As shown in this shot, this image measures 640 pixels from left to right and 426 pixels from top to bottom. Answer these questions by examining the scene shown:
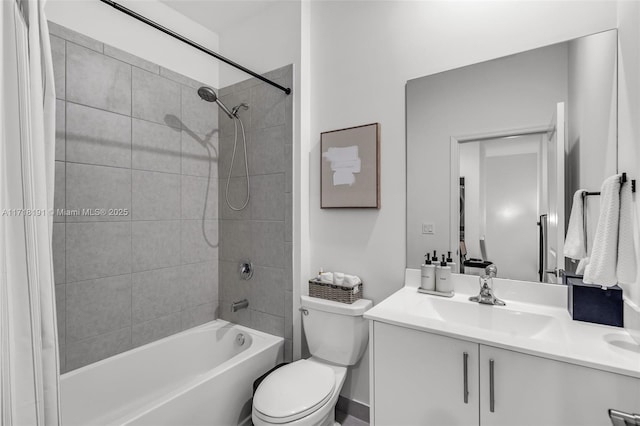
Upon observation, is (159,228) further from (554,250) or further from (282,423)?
(554,250)

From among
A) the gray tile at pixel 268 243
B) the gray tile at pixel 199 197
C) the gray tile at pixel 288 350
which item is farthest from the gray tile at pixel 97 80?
the gray tile at pixel 288 350

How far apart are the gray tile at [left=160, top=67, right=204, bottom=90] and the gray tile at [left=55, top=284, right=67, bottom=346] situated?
4.54ft

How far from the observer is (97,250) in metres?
1.72

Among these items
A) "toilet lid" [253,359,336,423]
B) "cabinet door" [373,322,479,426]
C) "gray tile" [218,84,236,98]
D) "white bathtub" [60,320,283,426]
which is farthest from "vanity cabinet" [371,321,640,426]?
"gray tile" [218,84,236,98]

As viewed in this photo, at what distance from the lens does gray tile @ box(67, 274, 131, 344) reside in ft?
5.34

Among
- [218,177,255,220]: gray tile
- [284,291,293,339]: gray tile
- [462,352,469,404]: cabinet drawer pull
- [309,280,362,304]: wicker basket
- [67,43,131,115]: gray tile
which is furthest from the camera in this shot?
[218,177,255,220]: gray tile

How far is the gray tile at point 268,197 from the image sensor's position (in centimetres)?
204

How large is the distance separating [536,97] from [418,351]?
3.89 feet

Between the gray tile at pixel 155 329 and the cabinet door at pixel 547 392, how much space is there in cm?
183

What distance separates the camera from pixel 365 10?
5.92 ft

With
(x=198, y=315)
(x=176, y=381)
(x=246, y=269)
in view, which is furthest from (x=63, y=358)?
(x=246, y=269)

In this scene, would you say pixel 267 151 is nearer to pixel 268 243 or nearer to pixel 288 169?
pixel 288 169

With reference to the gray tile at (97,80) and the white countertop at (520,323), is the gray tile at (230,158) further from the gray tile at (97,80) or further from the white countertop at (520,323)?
the white countertop at (520,323)

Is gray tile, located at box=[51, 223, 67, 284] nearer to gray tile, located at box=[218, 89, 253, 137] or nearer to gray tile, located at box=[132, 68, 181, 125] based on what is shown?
gray tile, located at box=[132, 68, 181, 125]
